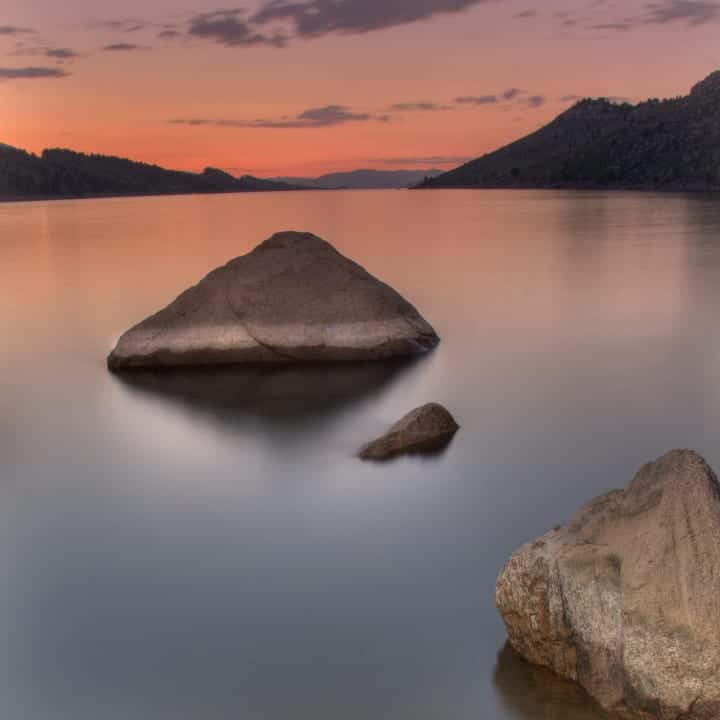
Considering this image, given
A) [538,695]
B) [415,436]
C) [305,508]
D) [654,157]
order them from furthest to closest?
[654,157], [415,436], [305,508], [538,695]

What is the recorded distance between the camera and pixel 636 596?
5.67 m

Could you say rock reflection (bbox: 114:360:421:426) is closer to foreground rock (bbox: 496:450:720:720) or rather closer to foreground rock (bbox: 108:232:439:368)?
foreground rock (bbox: 108:232:439:368)

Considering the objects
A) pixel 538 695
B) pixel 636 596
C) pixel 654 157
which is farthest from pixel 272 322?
pixel 654 157

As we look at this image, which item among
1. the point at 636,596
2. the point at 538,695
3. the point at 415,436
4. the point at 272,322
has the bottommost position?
the point at 538,695

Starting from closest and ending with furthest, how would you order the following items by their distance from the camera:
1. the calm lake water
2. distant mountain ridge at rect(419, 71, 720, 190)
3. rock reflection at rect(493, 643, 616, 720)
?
rock reflection at rect(493, 643, 616, 720) → the calm lake water → distant mountain ridge at rect(419, 71, 720, 190)

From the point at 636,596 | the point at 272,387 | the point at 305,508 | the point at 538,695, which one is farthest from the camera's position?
the point at 272,387

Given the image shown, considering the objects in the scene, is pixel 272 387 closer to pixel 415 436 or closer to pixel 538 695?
pixel 415 436

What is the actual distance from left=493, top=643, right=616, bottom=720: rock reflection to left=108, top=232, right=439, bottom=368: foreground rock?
922cm

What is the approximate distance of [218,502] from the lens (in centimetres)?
1041

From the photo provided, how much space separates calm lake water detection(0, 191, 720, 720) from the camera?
661 cm

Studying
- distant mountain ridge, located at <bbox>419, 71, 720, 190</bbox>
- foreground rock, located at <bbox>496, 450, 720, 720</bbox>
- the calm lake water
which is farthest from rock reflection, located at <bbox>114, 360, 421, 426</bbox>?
distant mountain ridge, located at <bbox>419, 71, 720, 190</bbox>

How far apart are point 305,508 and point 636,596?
16.1 feet

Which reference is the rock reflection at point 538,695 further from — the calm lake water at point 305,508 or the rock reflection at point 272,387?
the rock reflection at point 272,387

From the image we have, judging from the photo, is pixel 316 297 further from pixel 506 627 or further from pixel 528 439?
pixel 506 627
